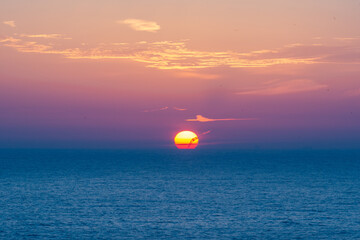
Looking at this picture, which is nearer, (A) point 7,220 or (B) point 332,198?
(A) point 7,220

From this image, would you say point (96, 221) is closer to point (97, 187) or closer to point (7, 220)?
point (7, 220)

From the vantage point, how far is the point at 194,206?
105m

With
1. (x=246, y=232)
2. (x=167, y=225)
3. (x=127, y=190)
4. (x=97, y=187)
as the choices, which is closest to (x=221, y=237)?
(x=246, y=232)

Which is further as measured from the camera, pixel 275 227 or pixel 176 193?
pixel 176 193

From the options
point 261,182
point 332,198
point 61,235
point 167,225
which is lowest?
point 61,235

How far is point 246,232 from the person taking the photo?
78.4 metres

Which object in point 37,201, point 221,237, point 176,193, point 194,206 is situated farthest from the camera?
point 176,193

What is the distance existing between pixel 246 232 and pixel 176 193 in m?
49.9

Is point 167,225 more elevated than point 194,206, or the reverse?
point 194,206

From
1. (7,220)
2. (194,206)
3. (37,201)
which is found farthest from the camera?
(37,201)

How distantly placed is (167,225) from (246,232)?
549 inches

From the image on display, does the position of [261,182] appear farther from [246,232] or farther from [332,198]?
[246,232]

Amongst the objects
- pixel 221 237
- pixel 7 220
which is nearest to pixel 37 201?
pixel 7 220

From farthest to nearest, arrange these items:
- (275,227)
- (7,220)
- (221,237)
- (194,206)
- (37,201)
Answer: (37,201)
(194,206)
(7,220)
(275,227)
(221,237)
